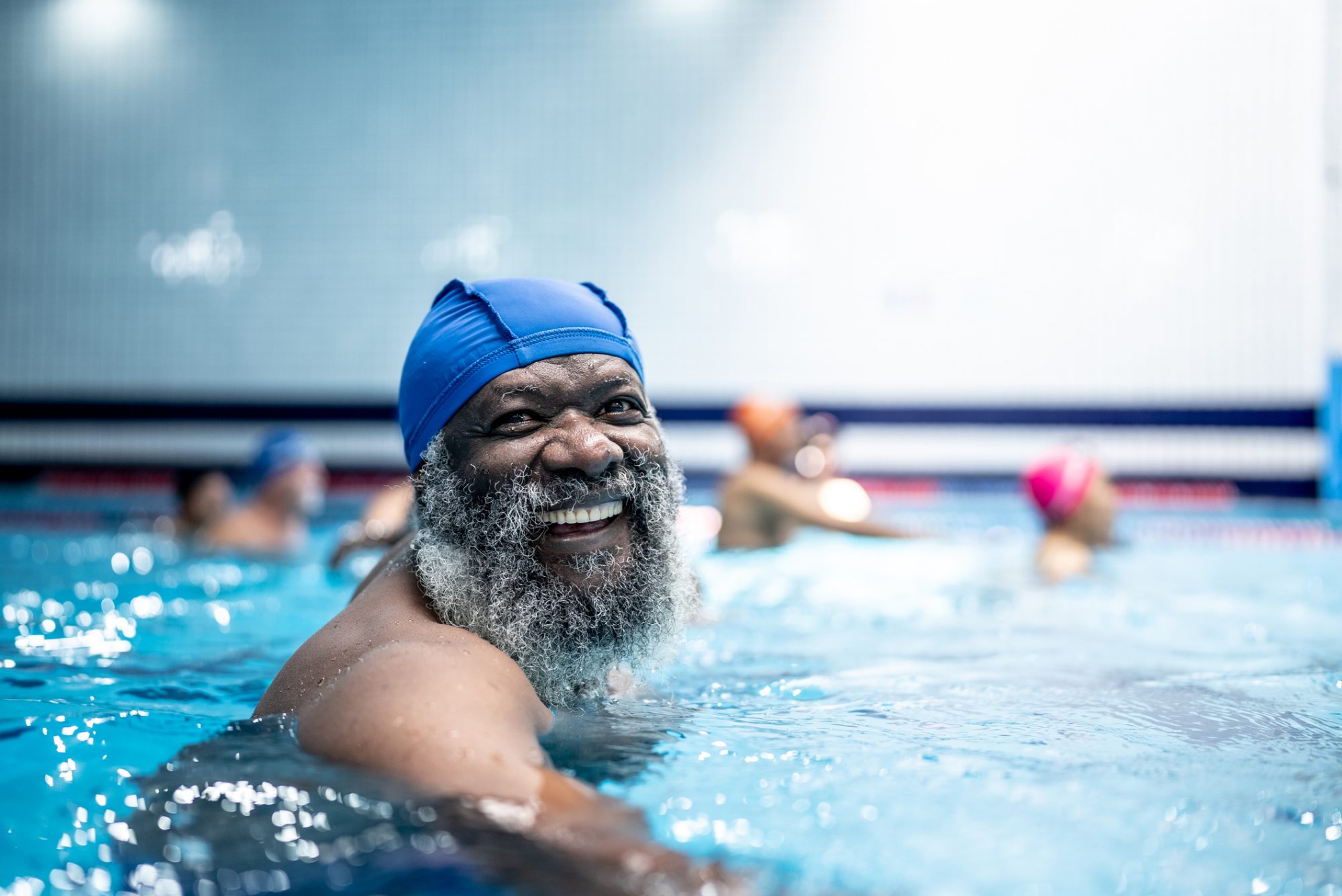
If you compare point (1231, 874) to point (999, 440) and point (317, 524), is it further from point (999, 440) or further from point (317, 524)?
point (999, 440)

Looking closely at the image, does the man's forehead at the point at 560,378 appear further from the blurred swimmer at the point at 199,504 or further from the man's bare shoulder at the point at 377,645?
the blurred swimmer at the point at 199,504

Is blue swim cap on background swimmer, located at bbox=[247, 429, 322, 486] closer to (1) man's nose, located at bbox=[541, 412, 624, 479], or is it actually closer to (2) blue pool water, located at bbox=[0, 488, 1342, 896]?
(2) blue pool water, located at bbox=[0, 488, 1342, 896]

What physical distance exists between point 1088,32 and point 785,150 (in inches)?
111

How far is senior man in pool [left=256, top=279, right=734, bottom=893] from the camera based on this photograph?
Result: 198cm

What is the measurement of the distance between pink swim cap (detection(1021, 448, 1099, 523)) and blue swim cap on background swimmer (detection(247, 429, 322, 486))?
14.1 feet

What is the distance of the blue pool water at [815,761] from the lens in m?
1.49

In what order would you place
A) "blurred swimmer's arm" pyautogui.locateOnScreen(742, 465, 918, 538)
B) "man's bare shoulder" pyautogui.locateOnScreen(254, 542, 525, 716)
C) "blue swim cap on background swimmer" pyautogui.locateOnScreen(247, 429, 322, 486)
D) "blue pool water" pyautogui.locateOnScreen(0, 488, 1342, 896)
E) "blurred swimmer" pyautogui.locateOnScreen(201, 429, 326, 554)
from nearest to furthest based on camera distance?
"blue pool water" pyautogui.locateOnScreen(0, 488, 1342, 896), "man's bare shoulder" pyautogui.locateOnScreen(254, 542, 525, 716), "blurred swimmer's arm" pyautogui.locateOnScreen(742, 465, 918, 538), "blurred swimmer" pyautogui.locateOnScreen(201, 429, 326, 554), "blue swim cap on background swimmer" pyautogui.locateOnScreen(247, 429, 322, 486)

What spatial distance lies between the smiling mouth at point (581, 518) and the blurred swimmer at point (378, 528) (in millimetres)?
1660

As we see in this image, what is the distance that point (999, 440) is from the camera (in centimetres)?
1029

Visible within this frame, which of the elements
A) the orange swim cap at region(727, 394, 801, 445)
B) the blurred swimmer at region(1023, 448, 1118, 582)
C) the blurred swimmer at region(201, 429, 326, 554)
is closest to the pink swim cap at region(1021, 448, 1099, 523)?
the blurred swimmer at region(1023, 448, 1118, 582)

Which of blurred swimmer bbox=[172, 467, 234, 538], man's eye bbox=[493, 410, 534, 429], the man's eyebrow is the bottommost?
blurred swimmer bbox=[172, 467, 234, 538]

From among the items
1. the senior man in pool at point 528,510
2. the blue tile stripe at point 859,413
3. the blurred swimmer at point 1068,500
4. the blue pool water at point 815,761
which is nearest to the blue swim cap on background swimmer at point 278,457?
the blue pool water at point 815,761

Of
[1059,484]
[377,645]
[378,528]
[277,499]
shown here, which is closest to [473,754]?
[377,645]

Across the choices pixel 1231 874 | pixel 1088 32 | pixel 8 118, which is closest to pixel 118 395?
pixel 8 118
